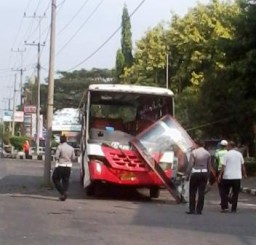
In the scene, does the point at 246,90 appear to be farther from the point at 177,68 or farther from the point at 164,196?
the point at 177,68

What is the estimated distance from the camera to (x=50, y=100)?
77.2ft

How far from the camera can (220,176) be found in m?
16.9

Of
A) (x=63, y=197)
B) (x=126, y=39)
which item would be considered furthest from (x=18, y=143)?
(x=63, y=197)

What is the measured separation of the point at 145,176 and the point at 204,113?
22.4m

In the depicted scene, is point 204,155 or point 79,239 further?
point 204,155

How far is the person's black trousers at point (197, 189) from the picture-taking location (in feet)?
51.6

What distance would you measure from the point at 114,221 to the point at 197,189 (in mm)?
3149

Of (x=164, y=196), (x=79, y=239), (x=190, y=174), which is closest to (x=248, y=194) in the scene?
A: (x=164, y=196)

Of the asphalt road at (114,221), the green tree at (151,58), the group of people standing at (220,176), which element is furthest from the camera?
the green tree at (151,58)

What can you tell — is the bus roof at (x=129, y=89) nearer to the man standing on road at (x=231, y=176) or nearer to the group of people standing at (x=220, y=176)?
the group of people standing at (x=220, y=176)

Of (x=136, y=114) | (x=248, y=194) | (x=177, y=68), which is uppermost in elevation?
(x=177, y=68)

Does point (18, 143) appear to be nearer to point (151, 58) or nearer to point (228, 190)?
point (151, 58)

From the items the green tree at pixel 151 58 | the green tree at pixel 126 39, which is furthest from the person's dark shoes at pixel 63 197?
the green tree at pixel 126 39

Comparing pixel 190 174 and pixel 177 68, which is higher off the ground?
pixel 177 68
